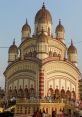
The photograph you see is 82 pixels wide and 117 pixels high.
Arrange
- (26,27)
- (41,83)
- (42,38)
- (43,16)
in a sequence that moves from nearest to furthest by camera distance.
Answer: (41,83) < (42,38) < (43,16) < (26,27)

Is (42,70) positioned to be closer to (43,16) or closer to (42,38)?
(42,38)

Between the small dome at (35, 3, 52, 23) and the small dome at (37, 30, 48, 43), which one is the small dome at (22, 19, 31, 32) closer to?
the small dome at (35, 3, 52, 23)

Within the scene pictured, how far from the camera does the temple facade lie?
1754 inches

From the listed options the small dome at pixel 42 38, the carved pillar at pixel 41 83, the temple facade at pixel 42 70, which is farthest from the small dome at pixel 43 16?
the carved pillar at pixel 41 83

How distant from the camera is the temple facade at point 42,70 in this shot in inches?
1754

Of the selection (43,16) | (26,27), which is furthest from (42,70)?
(26,27)

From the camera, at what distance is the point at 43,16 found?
168 ft

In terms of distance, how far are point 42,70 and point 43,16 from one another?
10.2 meters

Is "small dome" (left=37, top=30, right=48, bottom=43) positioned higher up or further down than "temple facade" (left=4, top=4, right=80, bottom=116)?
higher up

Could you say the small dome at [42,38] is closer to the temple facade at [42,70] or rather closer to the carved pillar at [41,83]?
the temple facade at [42,70]

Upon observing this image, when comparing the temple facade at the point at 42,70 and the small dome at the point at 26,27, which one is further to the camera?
the small dome at the point at 26,27

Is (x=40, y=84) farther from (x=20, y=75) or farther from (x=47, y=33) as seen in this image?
(x=47, y=33)

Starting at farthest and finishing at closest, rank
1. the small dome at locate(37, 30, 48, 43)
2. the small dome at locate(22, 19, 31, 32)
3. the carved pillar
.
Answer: the small dome at locate(22, 19, 31, 32), the small dome at locate(37, 30, 48, 43), the carved pillar

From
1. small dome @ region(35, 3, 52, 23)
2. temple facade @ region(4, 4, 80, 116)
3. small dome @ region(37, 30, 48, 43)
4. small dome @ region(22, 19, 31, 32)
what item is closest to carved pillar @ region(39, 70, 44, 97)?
temple facade @ region(4, 4, 80, 116)
